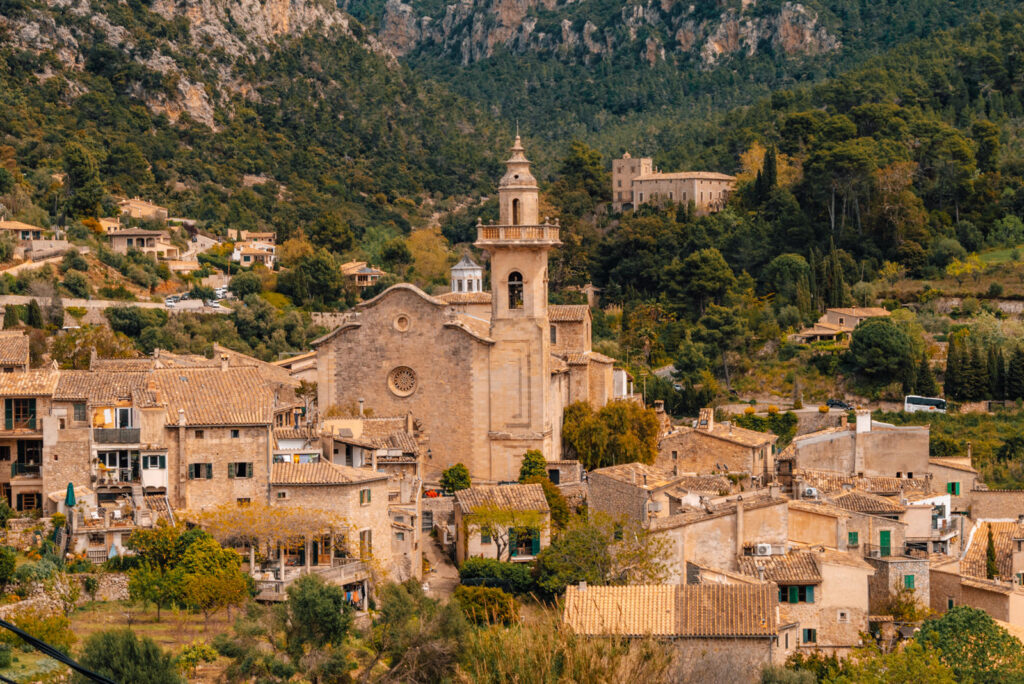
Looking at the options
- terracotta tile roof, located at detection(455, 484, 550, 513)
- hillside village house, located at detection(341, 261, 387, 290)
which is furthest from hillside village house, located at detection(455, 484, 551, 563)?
hillside village house, located at detection(341, 261, 387, 290)

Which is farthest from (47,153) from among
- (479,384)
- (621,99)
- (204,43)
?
(621,99)

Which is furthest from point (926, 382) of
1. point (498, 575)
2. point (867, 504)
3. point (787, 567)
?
point (787, 567)

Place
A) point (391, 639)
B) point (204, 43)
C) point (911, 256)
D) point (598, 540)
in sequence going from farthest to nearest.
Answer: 1. point (204, 43)
2. point (911, 256)
3. point (598, 540)
4. point (391, 639)

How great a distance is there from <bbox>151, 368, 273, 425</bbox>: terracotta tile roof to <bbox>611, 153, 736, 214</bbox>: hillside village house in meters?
66.5

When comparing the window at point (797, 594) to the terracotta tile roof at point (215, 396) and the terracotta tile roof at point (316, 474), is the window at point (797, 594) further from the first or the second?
the terracotta tile roof at point (215, 396)

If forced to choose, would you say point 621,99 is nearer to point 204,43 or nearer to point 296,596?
point 204,43

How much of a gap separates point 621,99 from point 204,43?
6125 centimetres

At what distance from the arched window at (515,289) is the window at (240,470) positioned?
15060 millimetres

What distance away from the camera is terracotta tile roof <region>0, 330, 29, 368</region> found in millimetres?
49375

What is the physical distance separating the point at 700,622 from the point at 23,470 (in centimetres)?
1875

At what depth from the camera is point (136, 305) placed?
257 ft

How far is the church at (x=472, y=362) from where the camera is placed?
54.7m

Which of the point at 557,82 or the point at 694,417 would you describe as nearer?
the point at 694,417

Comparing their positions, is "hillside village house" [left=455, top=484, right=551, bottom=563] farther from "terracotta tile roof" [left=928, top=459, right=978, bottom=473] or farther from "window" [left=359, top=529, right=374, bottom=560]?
"terracotta tile roof" [left=928, top=459, right=978, bottom=473]
